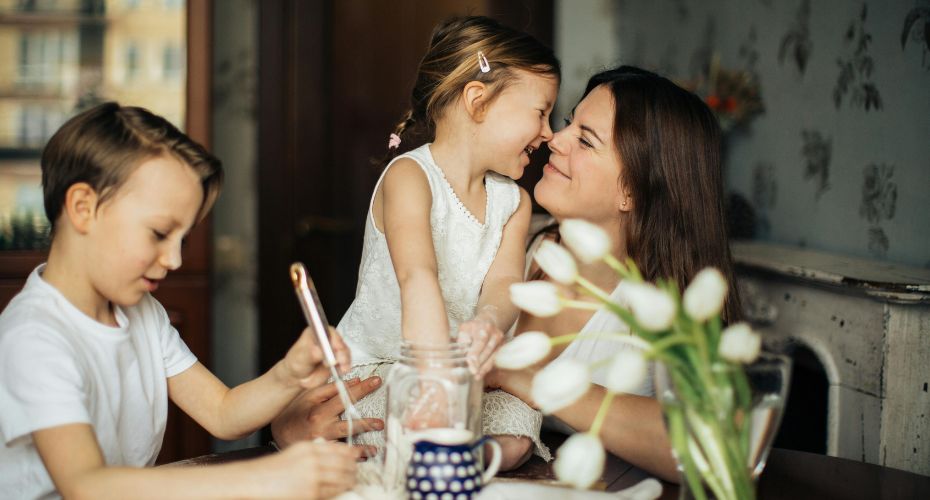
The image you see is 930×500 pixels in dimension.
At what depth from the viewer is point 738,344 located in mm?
821

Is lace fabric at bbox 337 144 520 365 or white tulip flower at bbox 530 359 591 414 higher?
white tulip flower at bbox 530 359 591 414

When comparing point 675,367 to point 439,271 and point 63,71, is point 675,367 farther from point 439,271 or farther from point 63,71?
point 63,71

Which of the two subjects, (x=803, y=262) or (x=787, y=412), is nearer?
(x=803, y=262)

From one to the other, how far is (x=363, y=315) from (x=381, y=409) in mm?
315

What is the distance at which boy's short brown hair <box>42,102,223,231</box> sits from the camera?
44.4 inches

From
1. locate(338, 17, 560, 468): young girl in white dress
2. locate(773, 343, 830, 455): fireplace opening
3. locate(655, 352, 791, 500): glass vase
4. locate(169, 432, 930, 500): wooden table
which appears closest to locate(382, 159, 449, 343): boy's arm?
locate(338, 17, 560, 468): young girl in white dress

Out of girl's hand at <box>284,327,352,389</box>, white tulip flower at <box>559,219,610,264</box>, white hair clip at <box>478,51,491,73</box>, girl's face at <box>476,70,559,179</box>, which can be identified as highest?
white hair clip at <box>478,51,491,73</box>

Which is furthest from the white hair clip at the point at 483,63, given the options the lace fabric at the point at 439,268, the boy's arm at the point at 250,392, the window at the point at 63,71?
the window at the point at 63,71

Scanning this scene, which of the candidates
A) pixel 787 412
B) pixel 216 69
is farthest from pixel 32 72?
pixel 787 412

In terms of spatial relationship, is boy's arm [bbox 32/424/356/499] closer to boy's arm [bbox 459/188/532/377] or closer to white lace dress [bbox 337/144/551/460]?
boy's arm [bbox 459/188/532/377]

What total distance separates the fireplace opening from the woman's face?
992 mm

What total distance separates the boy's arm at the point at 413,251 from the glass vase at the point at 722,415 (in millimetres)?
437

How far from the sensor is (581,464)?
0.80 meters

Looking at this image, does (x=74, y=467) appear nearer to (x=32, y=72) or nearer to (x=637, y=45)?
(x=32, y=72)
